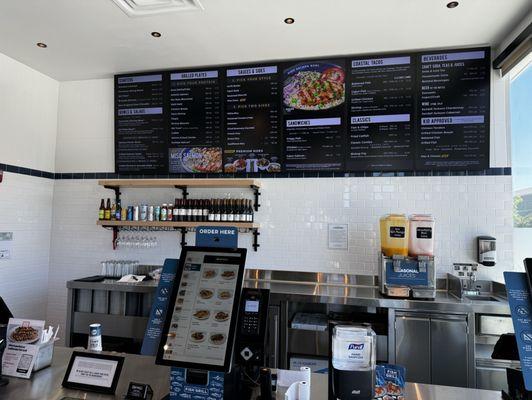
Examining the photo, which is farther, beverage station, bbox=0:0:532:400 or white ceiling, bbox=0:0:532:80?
beverage station, bbox=0:0:532:400

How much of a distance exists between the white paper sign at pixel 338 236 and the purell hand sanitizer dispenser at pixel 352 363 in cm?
270

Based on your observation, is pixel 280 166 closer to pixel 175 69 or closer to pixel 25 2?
pixel 175 69

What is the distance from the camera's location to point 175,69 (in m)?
4.09

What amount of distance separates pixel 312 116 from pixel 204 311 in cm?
297

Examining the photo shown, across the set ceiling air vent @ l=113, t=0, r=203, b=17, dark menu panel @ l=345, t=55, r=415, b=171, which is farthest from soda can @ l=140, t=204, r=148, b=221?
dark menu panel @ l=345, t=55, r=415, b=171

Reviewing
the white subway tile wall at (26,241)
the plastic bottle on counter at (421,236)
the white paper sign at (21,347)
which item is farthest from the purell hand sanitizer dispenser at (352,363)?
the white subway tile wall at (26,241)

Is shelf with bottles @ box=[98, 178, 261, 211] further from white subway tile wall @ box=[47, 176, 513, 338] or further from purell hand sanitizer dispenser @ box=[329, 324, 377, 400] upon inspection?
purell hand sanitizer dispenser @ box=[329, 324, 377, 400]

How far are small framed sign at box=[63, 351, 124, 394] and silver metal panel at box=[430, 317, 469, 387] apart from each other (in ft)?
8.12

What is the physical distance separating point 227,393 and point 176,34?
3108 mm

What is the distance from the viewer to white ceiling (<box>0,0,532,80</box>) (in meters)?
2.89

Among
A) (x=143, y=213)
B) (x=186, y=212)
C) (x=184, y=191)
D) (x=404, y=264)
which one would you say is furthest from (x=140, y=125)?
(x=404, y=264)

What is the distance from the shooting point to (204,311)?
1106mm

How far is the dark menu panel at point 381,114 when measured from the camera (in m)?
3.57

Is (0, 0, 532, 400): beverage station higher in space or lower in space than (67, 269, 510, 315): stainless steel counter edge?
higher
